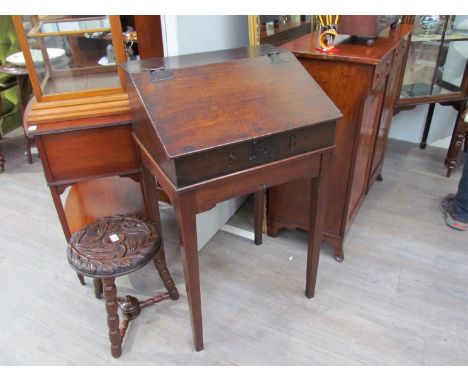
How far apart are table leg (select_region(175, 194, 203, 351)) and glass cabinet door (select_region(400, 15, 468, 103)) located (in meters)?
2.00

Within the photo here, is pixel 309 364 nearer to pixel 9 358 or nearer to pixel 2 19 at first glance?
pixel 9 358

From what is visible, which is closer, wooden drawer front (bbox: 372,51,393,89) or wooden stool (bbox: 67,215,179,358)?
wooden stool (bbox: 67,215,179,358)

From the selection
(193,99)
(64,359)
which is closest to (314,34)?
(193,99)

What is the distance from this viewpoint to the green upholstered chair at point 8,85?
313 cm

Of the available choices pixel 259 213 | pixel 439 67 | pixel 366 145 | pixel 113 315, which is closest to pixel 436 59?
pixel 439 67

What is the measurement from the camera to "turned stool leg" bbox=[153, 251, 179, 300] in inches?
66.2

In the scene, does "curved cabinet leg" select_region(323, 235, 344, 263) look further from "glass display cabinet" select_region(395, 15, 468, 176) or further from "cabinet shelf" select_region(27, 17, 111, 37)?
"cabinet shelf" select_region(27, 17, 111, 37)

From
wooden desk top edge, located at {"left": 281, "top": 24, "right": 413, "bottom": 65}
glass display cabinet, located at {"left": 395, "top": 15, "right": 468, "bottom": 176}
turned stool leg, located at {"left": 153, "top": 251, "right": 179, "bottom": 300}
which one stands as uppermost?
wooden desk top edge, located at {"left": 281, "top": 24, "right": 413, "bottom": 65}

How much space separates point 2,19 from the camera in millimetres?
3279

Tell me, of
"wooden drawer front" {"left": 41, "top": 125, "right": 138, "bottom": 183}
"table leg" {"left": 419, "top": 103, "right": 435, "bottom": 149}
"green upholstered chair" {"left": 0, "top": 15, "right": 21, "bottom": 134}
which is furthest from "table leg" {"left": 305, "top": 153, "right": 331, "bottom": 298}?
"green upholstered chair" {"left": 0, "top": 15, "right": 21, "bottom": 134}

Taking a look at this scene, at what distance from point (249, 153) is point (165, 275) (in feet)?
2.53

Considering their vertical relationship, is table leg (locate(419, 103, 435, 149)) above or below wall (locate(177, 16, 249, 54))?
below

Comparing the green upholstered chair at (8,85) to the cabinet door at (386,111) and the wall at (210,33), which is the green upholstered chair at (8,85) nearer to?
the wall at (210,33)

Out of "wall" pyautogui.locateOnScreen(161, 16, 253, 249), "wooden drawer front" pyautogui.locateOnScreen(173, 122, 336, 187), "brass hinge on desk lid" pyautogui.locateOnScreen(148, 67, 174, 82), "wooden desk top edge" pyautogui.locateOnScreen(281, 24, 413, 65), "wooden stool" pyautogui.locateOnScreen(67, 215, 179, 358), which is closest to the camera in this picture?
"wooden drawer front" pyautogui.locateOnScreen(173, 122, 336, 187)
